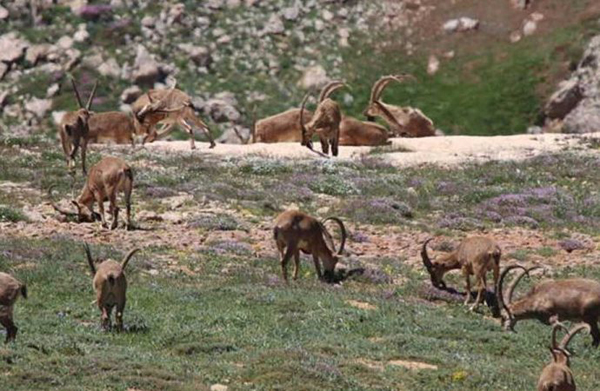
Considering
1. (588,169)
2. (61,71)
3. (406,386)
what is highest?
(61,71)

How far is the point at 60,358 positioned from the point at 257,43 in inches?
1797

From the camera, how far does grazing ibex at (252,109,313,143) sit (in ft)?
141

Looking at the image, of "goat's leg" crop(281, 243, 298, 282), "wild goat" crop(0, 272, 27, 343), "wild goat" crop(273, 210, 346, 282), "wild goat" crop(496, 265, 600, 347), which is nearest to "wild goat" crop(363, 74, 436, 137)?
"wild goat" crop(273, 210, 346, 282)

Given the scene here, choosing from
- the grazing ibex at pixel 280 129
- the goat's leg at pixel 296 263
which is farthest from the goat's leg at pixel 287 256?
the grazing ibex at pixel 280 129

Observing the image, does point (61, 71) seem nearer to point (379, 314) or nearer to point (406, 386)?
point (379, 314)

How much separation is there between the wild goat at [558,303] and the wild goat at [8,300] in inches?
301

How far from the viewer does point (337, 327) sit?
19141 millimetres

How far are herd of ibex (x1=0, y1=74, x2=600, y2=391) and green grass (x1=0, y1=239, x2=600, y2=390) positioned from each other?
45 centimetres

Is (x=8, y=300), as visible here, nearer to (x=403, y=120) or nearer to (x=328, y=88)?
(x=328, y=88)

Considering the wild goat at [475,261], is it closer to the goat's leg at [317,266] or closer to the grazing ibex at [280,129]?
the goat's leg at [317,266]

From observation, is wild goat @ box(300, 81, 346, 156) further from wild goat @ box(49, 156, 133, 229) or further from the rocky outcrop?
the rocky outcrop

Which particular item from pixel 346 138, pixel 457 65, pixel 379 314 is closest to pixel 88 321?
pixel 379 314

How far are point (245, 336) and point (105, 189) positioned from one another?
30.4 feet

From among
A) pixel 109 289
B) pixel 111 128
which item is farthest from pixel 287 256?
pixel 111 128
